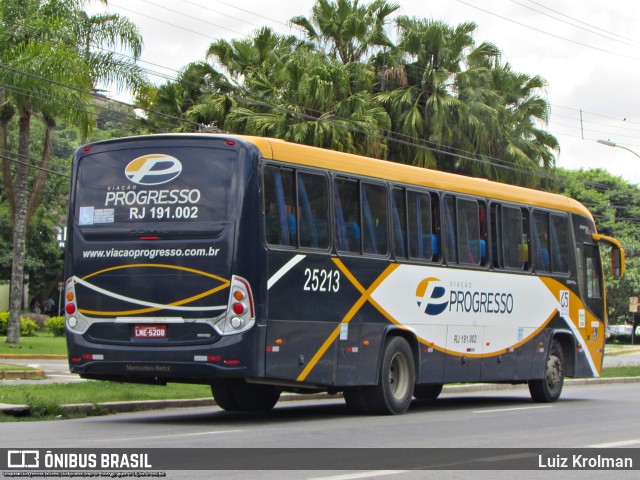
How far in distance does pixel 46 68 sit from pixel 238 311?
1948 cm

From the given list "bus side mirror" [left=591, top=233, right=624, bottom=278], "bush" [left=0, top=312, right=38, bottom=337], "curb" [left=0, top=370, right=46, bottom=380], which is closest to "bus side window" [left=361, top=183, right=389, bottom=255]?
"bus side mirror" [left=591, top=233, right=624, bottom=278]

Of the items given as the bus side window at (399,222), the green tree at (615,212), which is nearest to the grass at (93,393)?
the bus side window at (399,222)

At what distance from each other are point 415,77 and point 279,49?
458 centimetres

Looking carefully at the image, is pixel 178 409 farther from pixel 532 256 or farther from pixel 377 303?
pixel 532 256

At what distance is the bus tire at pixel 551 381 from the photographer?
66.5ft

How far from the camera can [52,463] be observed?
9656 mm

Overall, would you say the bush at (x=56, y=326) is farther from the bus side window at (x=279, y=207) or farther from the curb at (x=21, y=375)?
the bus side window at (x=279, y=207)

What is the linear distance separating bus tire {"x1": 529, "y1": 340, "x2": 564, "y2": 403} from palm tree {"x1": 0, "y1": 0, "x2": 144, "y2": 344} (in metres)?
15.5

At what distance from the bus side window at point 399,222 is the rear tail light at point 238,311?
345cm

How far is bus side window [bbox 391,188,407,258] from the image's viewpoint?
54.7 ft

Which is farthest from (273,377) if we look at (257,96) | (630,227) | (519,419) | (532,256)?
(630,227)

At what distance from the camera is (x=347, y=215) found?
51.6ft

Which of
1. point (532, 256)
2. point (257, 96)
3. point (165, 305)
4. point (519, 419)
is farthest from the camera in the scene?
point (257, 96)

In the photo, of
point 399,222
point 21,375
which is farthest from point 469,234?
point 21,375
